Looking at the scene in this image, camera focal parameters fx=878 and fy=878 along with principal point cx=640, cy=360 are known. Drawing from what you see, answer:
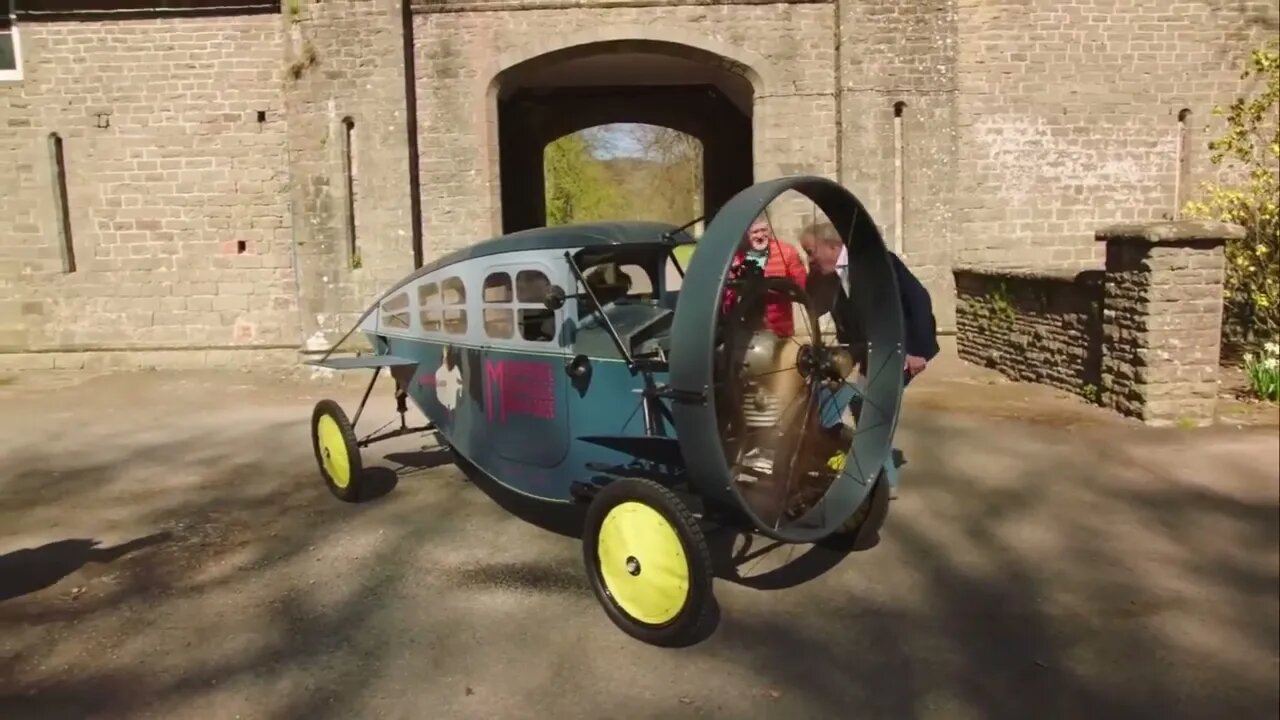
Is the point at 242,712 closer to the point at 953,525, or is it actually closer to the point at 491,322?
the point at 491,322

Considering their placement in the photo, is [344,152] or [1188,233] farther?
[344,152]

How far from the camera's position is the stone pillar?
6.90 metres

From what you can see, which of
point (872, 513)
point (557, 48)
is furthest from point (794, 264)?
point (557, 48)

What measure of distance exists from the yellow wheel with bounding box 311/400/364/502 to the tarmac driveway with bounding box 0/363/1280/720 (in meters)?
0.16

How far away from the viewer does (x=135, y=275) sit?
1191 cm

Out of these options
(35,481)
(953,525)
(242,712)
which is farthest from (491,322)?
(35,481)

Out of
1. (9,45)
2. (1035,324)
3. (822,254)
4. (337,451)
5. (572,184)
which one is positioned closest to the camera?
(822,254)

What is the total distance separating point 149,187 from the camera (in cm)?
1175

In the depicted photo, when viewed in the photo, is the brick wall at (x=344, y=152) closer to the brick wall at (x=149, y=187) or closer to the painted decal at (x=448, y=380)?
the brick wall at (x=149, y=187)

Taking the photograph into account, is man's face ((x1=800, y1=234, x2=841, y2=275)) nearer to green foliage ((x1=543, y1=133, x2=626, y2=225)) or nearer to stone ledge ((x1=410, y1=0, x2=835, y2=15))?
stone ledge ((x1=410, y1=0, x2=835, y2=15))

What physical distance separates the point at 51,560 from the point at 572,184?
2787 centimetres

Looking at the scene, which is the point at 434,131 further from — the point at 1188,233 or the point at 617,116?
the point at 1188,233

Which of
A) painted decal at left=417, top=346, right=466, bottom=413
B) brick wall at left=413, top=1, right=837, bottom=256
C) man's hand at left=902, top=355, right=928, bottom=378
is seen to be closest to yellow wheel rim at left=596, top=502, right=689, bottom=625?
painted decal at left=417, top=346, right=466, bottom=413

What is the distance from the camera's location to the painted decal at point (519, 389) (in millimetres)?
4504
